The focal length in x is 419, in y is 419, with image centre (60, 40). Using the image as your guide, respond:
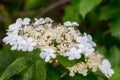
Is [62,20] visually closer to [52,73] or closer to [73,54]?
[52,73]

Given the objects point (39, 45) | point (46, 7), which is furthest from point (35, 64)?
point (46, 7)

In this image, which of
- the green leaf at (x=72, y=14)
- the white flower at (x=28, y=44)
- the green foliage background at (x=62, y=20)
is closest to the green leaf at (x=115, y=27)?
the green foliage background at (x=62, y=20)

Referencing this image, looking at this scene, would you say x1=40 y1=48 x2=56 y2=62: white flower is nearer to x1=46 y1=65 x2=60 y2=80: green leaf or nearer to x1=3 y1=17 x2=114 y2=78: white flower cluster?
x1=3 y1=17 x2=114 y2=78: white flower cluster

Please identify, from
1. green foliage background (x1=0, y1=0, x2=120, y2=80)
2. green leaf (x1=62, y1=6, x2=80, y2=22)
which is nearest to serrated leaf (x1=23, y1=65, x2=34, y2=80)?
green foliage background (x1=0, y1=0, x2=120, y2=80)

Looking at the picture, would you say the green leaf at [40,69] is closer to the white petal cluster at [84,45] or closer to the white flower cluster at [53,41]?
the white flower cluster at [53,41]

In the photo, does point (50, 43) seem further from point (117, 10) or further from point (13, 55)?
point (117, 10)

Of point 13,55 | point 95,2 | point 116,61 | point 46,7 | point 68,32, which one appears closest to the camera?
point 68,32
